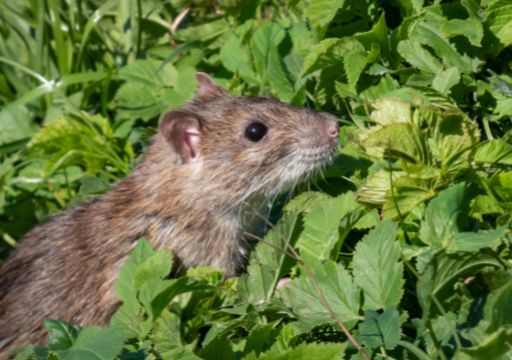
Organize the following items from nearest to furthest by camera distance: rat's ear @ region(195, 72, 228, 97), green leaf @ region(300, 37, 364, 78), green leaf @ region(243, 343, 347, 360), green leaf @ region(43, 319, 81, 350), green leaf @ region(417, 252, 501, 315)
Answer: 1. green leaf @ region(243, 343, 347, 360)
2. green leaf @ region(417, 252, 501, 315)
3. green leaf @ region(43, 319, 81, 350)
4. green leaf @ region(300, 37, 364, 78)
5. rat's ear @ region(195, 72, 228, 97)


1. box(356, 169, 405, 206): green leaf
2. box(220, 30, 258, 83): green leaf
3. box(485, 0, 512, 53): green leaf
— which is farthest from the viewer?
box(220, 30, 258, 83): green leaf

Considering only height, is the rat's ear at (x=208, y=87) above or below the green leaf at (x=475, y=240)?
above

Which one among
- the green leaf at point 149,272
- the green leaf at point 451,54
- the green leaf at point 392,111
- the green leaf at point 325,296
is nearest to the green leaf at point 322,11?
the green leaf at point 451,54

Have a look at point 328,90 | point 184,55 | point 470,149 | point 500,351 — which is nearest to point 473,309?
point 500,351

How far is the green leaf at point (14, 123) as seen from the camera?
17.5ft

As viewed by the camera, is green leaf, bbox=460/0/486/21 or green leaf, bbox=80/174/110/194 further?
green leaf, bbox=80/174/110/194

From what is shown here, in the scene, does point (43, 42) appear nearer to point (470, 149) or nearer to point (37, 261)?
point (37, 261)

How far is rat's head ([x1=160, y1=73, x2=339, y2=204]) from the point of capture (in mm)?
3428

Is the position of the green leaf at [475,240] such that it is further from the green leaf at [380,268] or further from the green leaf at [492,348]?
the green leaf at [492,348]

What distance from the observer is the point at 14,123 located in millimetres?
5359

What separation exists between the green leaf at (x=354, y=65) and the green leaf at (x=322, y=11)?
0.98 feet

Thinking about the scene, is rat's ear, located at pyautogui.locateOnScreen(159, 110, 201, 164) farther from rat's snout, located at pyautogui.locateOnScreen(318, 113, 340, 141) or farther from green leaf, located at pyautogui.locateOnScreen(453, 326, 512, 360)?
green leaf, located at pyautogui.locateOnScreen(453, 326, 512, 360)

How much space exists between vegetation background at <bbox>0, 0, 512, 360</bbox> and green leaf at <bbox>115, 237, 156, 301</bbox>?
0.01 m

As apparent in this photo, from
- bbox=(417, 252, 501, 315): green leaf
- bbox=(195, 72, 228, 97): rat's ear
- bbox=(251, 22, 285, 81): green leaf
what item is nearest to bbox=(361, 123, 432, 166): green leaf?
bbox=(417, 252, 501, 315): green leaf
